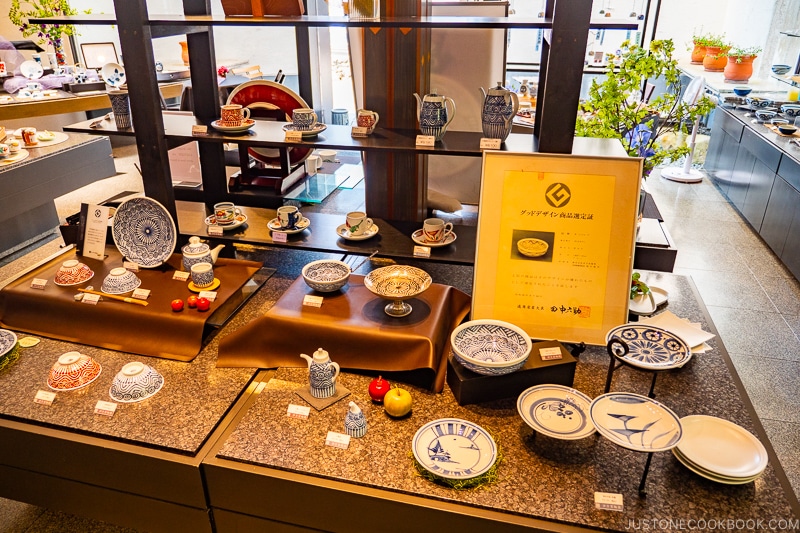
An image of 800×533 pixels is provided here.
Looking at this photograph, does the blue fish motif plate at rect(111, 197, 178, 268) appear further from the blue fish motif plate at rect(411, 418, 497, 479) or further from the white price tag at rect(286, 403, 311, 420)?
the blue fish motif plate at rect(411, 418, 497, 479)

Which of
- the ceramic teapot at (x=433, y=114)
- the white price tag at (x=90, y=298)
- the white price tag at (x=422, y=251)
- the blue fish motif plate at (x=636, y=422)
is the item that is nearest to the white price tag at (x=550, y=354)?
the blue fish motif plate at (x=636, y=422)

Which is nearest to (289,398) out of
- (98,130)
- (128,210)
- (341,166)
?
(128,210)

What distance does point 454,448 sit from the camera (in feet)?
4.57

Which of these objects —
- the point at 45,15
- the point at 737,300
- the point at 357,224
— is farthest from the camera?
the point at 45,15

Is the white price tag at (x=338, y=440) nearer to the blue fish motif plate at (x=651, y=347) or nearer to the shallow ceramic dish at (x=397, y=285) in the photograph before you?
the shallow ceramic dish at (x=397, y=285)

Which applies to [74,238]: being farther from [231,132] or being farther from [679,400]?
[679,400]

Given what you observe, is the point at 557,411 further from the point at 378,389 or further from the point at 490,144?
the point at 490,144

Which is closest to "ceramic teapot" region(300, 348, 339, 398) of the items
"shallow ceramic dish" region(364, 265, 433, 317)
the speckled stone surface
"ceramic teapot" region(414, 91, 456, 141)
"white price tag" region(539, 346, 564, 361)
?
the speckled stone surface

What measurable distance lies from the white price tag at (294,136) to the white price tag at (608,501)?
139 centimetres

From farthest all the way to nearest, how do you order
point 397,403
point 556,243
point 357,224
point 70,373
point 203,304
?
point 357,224 < point 203,304 < point 556,243 < point 70,373 < point 397,403

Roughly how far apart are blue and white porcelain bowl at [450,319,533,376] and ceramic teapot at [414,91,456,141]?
2.09ft

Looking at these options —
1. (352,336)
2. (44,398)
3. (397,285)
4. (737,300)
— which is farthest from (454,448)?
(737,300)

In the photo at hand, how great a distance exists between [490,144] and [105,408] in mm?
1339

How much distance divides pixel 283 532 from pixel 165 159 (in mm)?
1350
